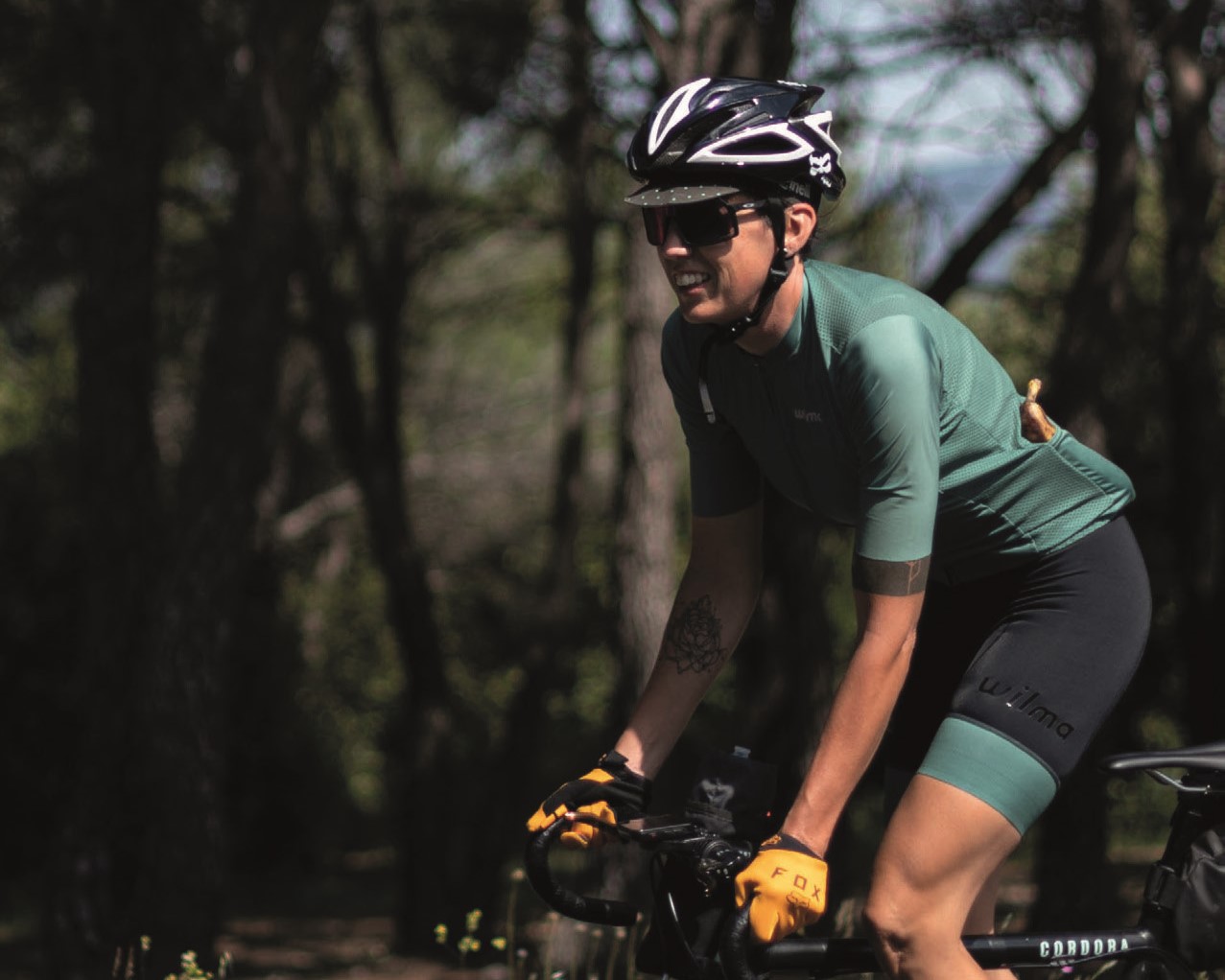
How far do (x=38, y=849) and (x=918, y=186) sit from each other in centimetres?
1074

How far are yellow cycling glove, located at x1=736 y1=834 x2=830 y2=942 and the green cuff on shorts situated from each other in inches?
12.3

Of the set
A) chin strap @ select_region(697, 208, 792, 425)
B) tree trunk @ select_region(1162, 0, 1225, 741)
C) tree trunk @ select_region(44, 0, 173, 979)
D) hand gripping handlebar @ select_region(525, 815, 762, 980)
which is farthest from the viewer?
tree trunk @ select_region(1162, 0, 1225, 741)

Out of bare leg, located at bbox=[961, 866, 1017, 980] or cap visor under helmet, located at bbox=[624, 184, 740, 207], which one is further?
bare leg, located at bbox=[961, 866, 1017, 980]

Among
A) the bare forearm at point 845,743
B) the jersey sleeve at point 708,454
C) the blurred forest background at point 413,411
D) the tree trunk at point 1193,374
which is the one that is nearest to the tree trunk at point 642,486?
the blurred forest background at point 413,411

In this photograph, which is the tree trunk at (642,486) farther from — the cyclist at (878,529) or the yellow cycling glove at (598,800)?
the yellow cycling glove at (598,800)

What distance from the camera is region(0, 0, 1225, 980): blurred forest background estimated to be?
301 inches

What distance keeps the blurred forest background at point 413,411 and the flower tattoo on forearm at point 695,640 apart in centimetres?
186

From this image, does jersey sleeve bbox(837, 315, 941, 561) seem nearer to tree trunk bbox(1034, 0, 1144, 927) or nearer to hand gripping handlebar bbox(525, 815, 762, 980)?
hand gripping handlebar bbox(525, 815, 762, 980)

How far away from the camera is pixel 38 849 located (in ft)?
52.3

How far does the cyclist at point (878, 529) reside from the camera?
265 centimetres

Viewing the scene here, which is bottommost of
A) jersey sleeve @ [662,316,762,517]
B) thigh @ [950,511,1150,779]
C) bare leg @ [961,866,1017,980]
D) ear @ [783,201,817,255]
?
bare leg @ [961,866,1017,980]

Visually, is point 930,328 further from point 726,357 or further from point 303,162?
point 303,162

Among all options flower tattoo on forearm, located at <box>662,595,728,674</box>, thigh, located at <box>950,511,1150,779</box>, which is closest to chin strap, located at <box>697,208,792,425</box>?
flower tattoo on forearm, located at <box>662,595,728,674</box>

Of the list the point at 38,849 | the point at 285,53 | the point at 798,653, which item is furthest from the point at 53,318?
the point at 798,653
